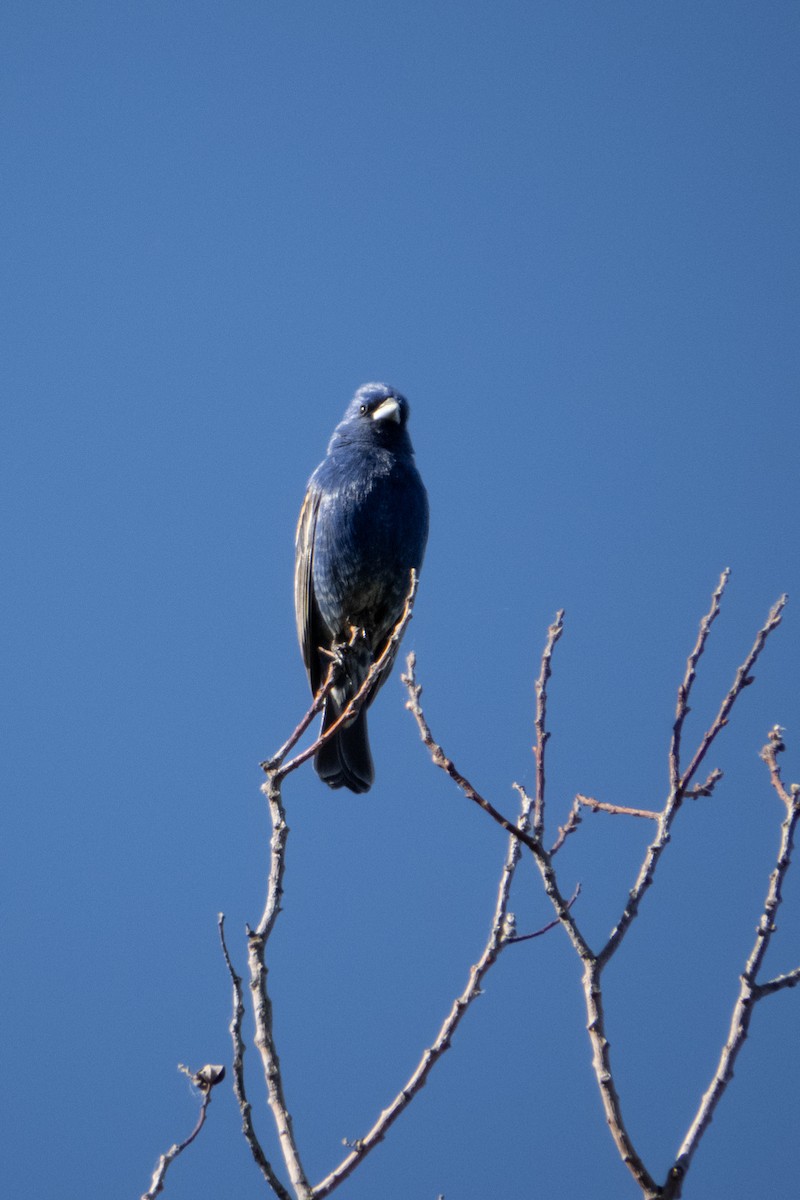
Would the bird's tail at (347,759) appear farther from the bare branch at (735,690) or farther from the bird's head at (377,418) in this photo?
the bare branch at (735,690)

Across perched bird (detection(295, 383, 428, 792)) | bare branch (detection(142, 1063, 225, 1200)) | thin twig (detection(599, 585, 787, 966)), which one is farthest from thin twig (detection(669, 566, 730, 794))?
perched bird (detection(295, 383, 428, 792))

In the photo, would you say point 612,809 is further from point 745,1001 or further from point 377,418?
point 377,418

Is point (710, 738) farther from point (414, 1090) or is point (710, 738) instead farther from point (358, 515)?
point (358, 515)

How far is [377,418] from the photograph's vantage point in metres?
6.86

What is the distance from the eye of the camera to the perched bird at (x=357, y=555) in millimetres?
6504

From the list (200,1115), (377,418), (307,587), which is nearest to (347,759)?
(307,587)

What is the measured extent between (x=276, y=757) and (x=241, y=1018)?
800mm

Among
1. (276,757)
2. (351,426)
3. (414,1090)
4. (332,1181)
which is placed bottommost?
(332,1181)

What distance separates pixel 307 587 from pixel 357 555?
18.1 inches

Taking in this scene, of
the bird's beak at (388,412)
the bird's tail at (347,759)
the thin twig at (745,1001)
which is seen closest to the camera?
the thin twig at (745,1001)

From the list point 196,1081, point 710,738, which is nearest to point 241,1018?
point 196,1081

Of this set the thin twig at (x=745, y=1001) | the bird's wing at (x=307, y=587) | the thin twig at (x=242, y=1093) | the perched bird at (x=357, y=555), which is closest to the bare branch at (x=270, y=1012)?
the thin twig at (x=242, y=1093)

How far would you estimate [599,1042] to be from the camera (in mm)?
2652

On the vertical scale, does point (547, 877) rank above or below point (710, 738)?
below
